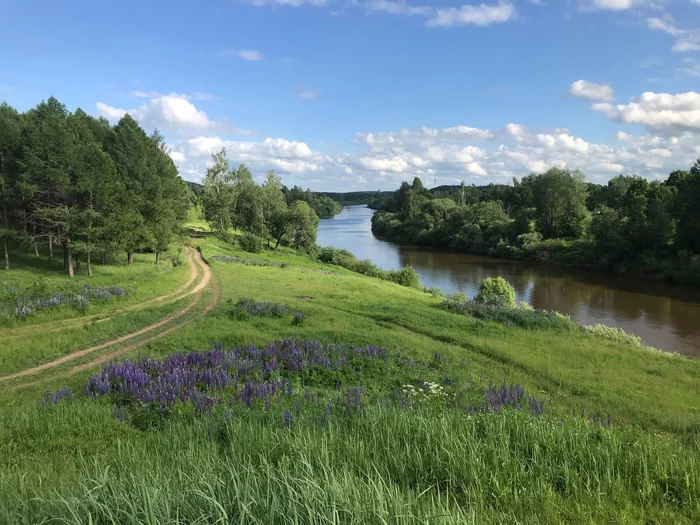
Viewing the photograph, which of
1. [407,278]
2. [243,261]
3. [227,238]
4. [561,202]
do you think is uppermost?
[561,202]

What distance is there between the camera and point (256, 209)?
66.3 m

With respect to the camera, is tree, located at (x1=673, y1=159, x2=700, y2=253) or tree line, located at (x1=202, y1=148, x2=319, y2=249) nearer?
tree, located at (x1=673, y1=159, x2=700, y2=253)

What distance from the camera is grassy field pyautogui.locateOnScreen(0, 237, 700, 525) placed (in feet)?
10.6

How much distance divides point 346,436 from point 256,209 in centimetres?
6364

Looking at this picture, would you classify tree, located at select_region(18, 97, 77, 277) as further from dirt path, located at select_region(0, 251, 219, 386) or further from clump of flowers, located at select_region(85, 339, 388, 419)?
Answer: clump of flowers, located at select_region(85, 339, 388, 419)

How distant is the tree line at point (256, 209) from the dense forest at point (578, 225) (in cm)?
3950

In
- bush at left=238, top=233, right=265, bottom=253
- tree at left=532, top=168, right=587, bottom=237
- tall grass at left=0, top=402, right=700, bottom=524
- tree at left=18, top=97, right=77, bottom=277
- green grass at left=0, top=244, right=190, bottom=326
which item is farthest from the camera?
tree at left=532, top=168, right=587, bottom=237

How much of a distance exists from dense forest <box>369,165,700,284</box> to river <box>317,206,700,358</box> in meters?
3.86

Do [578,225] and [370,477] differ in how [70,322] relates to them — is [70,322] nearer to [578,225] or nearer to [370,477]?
[370,477]

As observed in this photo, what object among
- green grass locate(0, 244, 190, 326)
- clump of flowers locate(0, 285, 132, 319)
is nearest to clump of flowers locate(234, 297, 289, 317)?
green grass locate(0, 244, 190, 326)

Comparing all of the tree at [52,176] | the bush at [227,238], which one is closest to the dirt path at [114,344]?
the tree at [52,176]

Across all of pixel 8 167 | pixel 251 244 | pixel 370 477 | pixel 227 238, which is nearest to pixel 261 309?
pixel 370 477

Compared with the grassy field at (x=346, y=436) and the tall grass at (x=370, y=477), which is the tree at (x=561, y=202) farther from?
the tall grass at (x=370, y=477)

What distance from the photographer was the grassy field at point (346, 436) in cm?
322
